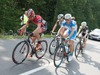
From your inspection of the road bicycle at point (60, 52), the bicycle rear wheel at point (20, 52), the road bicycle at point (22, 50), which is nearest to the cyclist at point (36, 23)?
the road bicycle at point (22, 50)

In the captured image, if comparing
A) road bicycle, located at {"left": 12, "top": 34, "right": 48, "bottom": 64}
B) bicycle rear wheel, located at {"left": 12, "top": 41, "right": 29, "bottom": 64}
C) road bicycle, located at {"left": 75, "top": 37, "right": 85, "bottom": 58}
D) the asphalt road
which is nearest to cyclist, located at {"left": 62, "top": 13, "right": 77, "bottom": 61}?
the asphalt road

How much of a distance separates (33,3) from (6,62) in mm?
24194

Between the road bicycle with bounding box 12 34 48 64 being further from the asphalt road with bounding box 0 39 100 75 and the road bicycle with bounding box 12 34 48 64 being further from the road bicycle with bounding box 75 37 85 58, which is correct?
the road bicycle with bounding box 75 37 85 58

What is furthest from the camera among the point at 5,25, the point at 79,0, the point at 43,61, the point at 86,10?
the point at 86,10

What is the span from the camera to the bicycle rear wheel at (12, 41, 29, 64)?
7.40m

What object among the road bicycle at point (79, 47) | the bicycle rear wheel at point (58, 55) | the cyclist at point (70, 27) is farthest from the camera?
the road bicycle at point (79, 47)

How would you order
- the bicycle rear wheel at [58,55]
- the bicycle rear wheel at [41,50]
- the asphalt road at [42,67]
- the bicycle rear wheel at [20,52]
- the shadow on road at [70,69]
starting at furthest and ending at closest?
the bicycle rear wheel at [41,50] < the bicycle rear wheel at [58,55] < the shadow on road at [70,69] < the bicycle rear wheel at [20,52] < the asphalt road at [42,67]

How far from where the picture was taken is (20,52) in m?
7.61

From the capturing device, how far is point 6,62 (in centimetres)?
765

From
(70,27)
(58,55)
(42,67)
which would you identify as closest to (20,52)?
(42,67)

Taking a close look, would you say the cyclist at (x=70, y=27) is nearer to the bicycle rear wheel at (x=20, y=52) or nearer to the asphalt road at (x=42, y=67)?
the asphalt road at (x=42, y=67)

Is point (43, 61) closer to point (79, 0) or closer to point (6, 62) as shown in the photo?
point (6, 62)

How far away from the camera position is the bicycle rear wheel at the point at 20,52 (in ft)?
24.3

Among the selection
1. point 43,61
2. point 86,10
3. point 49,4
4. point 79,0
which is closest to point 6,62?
point 43,61
